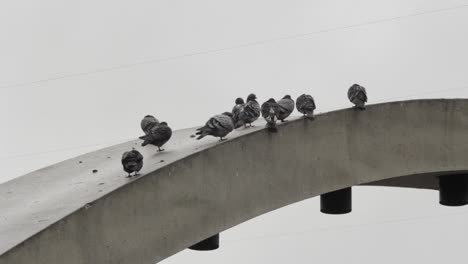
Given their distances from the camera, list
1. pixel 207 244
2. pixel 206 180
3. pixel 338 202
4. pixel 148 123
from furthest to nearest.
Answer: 1. pixel 338 202
2. pixel 148 123
3. pixel 207 244
4. pixel 206 180

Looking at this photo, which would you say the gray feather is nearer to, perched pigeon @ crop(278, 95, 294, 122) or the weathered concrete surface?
the weathered concrete surface

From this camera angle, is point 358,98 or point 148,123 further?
point 148,123

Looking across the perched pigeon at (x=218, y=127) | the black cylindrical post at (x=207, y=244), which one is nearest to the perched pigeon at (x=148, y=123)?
the black cylindrical post at (x=207, y=244)

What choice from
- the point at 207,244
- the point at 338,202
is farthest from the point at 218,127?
the point at 338,202

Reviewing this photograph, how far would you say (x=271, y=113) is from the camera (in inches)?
365

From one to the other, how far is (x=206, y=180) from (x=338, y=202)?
9.51 feet

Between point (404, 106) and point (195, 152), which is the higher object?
point (404, 106)

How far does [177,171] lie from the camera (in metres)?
8.31

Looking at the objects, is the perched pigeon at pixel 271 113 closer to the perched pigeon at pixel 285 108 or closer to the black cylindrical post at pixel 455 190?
the perched pigeon at pixel 285 108

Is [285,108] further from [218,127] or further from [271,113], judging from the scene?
[218,127]

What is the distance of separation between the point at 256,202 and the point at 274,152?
0.50 m

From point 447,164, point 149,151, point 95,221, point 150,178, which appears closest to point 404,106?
point 447,164

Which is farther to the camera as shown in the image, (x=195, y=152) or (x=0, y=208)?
(x=0, y=208)

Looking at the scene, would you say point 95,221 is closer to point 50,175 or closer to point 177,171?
point 177,171
